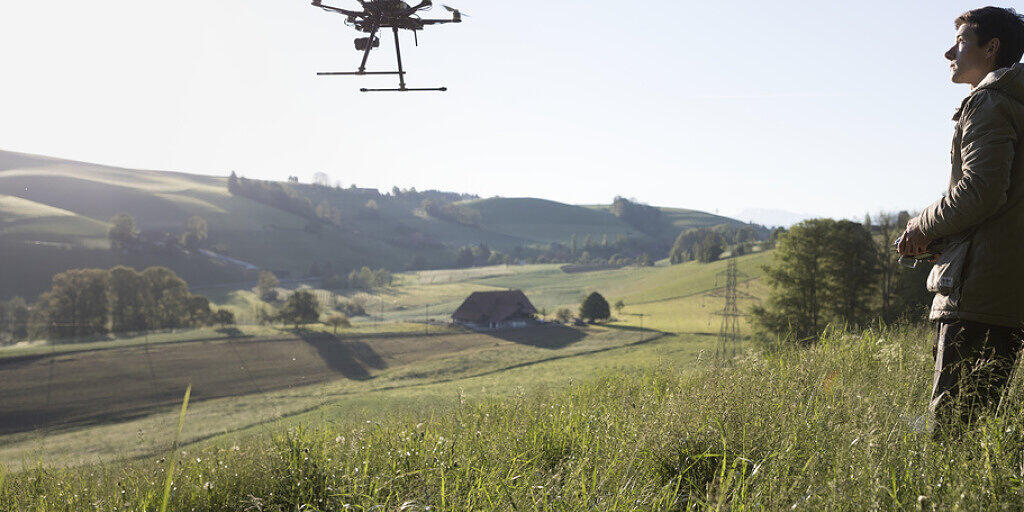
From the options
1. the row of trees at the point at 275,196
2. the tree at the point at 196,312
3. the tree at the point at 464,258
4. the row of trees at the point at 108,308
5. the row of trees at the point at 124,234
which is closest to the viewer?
the row of trees at the point at 108,308

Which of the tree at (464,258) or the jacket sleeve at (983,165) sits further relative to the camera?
the tree at (464,258)

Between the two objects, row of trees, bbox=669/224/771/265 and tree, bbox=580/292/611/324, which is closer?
tree, bbox=580/292/611/324

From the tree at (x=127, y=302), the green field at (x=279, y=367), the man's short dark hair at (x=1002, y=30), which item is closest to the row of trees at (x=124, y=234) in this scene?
the tree at (x=127, y=302)

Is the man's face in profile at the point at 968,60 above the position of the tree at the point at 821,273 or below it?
above

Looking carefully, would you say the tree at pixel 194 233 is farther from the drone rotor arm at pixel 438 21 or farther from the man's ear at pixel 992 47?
the man's ear at pixel 992 47

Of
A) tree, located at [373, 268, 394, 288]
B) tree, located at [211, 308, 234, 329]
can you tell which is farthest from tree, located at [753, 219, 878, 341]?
tree, located at [373, 268, 394, 288]

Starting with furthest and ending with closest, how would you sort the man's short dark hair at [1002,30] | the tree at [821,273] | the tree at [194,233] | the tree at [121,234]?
the tree at [194,233] → the tree at [121,234] → the tree at [821,273] → the man's short dark hair at [1002,30]

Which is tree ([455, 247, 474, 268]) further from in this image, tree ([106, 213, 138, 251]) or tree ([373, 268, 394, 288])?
tree ([106, 213, 138, 251])
